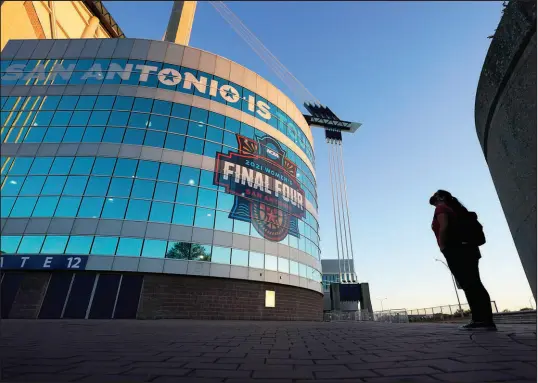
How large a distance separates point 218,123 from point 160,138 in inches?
184

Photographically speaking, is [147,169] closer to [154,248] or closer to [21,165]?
[154,248]

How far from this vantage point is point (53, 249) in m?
16.0

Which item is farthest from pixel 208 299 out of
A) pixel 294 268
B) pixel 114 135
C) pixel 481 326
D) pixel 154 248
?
pixel 481 326

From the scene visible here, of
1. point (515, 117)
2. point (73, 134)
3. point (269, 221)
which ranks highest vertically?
point (73, 134)

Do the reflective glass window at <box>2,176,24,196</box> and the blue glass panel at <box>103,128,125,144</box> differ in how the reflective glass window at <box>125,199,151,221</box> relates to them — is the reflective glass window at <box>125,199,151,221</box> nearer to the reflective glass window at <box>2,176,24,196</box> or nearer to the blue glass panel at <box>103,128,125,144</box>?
the blue glass panel at <box>103,128,125,144</box>

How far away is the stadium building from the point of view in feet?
52.4

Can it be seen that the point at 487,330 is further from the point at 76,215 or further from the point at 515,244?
the point at 76,215

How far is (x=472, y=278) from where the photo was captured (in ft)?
12.8

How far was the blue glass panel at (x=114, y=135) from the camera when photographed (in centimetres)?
1892

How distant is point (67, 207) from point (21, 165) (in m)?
4.88

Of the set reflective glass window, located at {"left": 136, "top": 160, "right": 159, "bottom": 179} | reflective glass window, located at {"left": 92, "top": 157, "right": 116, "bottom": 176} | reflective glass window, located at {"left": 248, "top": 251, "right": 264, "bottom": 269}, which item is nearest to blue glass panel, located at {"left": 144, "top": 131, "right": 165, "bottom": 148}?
reflective glass window, located at {"left": 136, "top": 160, "right": 159, "bottom": 179}

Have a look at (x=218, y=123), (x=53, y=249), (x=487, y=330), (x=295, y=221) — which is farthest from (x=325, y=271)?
(x=487, y=330)

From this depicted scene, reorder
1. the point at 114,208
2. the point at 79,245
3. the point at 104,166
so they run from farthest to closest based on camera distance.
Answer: the point at 104,166, the point at 114,208, the point at 79,245

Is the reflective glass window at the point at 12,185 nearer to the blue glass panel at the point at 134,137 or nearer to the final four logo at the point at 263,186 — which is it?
the blue glass panel at the point at 134,137
